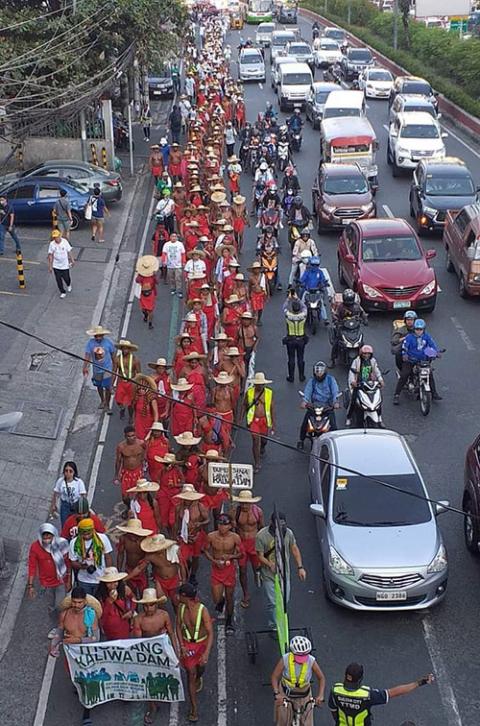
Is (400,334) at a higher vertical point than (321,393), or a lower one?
lower

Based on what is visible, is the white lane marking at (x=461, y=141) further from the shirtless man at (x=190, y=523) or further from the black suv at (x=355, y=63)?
the shirtless man at (x=190, y=523)

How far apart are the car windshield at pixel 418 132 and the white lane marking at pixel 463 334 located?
13.9 metres

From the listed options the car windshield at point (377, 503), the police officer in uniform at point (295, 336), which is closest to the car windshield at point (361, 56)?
the police officer in uniform at point (295, 336)

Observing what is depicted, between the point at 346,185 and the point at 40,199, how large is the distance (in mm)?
7781

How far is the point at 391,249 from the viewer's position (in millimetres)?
20391

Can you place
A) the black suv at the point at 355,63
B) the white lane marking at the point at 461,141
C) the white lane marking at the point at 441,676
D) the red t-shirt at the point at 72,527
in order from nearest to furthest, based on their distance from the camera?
the white lane marking at the point at 441,676 < the red t-shirt at the point at 72,527 < the white lane marking at the point at 461,141 < the black suv at the point at 355,63

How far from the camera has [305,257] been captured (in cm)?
1897

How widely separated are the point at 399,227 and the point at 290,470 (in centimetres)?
833

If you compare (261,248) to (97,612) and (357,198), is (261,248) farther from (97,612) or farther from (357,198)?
(97,612)

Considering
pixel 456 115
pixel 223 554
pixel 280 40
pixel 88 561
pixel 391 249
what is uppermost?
pixel 223 554

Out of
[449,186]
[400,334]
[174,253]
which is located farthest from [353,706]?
[449,186]

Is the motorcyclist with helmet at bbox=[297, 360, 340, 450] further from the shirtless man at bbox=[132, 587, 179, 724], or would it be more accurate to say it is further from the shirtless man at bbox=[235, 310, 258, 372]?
the shirtless man at bbox=[132, 587, 179, 724]

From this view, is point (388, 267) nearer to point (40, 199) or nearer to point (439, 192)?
point (439, 192)

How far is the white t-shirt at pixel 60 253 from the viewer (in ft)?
65.4
